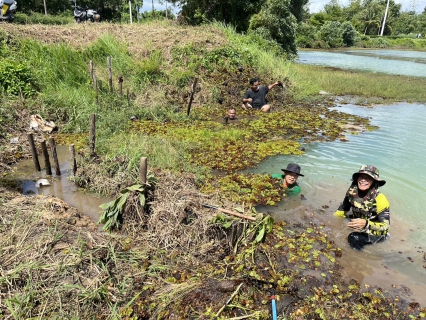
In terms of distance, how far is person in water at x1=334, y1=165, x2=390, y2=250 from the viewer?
4.25m

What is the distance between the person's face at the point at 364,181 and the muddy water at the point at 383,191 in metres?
0.88

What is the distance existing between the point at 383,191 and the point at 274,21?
50.4ft

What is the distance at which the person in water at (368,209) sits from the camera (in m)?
4.25

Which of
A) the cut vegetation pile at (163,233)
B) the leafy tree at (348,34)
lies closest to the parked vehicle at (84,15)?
the cut vegetation pile at (163,233)

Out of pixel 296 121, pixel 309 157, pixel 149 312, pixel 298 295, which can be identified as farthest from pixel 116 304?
pixel 296 121

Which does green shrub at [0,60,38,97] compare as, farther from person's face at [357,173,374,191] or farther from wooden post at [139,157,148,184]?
person's face at [357,173,374,191]

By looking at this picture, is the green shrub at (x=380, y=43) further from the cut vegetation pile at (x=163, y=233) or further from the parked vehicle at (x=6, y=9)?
the parked vehicle at (x=6, y=9)

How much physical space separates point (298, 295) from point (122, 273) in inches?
81.1

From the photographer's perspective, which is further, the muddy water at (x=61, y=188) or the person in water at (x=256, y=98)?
the person in water at (x=256, y=98)

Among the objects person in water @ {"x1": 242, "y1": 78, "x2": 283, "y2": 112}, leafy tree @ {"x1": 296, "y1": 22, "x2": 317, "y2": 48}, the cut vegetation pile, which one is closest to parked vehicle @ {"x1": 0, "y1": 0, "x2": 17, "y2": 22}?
the cut vegetation pile

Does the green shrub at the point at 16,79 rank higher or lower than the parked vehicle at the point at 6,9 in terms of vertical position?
lower

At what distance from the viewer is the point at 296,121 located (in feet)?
33.6

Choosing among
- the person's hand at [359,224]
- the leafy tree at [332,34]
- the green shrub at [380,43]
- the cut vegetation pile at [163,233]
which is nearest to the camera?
the cut vegetation pile at [163,233]

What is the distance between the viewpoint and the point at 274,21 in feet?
60.8
